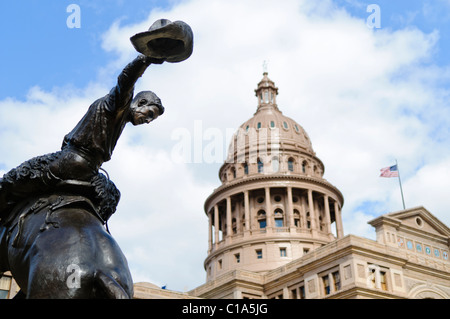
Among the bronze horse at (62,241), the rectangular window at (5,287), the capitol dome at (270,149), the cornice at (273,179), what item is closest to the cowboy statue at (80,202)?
the bronze horse at (62,241)

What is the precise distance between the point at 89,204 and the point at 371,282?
45.9 meters

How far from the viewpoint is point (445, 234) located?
56.4 meters

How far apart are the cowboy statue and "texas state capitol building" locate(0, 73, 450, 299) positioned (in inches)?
1342

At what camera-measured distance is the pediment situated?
53838mm

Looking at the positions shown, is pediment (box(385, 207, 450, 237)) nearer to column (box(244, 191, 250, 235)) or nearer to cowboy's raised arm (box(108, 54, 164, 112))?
column (box(244, 191, 250, 235))

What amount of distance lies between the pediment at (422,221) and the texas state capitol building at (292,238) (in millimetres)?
96

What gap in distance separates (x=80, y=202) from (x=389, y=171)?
54.9 m

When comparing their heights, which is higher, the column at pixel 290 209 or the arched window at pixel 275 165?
the arched window at pixel 275 165

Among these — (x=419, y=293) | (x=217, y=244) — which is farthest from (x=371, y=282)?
(x=217, y=244)

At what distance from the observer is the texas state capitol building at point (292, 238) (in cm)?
4822

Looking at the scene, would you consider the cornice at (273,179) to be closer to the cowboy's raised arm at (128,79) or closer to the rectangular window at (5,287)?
the rectangular window at (5,287)

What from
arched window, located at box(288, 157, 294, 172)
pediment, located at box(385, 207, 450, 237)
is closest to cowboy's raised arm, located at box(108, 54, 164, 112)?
pediment, located at box(385, 207, 450, 237)

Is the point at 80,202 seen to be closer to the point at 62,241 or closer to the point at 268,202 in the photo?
the point at 62,241
